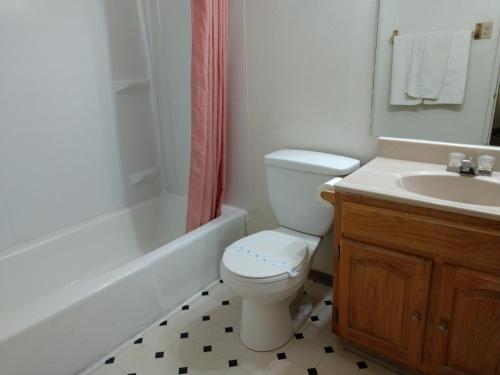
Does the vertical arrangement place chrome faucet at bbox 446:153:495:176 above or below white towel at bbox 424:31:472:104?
below

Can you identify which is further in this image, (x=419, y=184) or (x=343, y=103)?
(x=343, y=103)

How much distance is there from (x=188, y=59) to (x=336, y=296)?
5.42ft

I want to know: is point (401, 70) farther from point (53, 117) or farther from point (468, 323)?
point (53, 117)

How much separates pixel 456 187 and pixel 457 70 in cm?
47

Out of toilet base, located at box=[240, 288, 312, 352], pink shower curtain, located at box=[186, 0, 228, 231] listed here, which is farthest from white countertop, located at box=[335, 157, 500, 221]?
pink shower curtain, located at box=[186, 0, 228, 231]

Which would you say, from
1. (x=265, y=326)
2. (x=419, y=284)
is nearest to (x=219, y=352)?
(x=265, y=326)

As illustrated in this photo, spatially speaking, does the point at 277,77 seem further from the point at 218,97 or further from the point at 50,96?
the point at 50,96

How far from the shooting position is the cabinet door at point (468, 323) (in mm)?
1199

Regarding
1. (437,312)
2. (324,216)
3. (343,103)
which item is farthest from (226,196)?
(437,312)

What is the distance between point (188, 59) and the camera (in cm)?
234

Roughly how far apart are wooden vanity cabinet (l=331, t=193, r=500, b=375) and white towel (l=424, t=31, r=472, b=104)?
0.59 metres

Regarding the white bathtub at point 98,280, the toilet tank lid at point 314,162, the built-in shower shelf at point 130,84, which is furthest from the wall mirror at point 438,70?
the built-in shower shelf at point 130,84

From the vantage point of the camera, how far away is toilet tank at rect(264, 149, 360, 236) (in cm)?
173

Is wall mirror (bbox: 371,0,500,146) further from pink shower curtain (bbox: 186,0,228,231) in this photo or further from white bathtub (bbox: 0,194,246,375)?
white bathtub (bbox: 0,194,246,375)
